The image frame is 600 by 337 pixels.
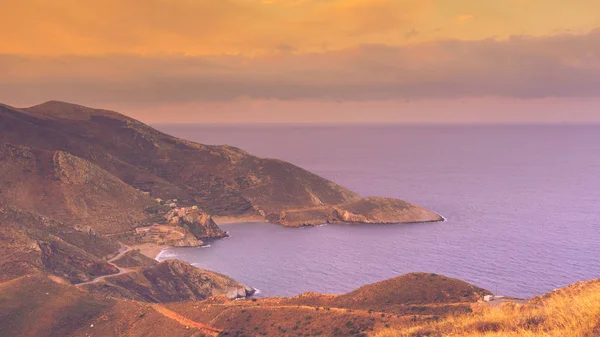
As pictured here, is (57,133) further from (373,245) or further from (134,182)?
(373,245)

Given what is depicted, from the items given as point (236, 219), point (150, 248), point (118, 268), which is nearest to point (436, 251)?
point (150, 248)

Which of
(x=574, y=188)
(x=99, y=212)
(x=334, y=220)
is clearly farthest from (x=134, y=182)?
(x=574, y=188)

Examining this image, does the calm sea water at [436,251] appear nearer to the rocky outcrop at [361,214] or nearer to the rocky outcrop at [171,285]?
the rocky outcrop at [361,214]

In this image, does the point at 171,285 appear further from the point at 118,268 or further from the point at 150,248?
the point at 150,248

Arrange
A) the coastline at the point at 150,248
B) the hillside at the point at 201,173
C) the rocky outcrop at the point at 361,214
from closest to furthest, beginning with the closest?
the coastline at the point at 150,248 → the rocky outcrop at the point at 361,214 → the hillside at the point at 201,173

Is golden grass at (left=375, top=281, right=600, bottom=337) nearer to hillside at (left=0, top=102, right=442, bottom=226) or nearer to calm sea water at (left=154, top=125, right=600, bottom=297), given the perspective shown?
calm sea water at (left=154, top=125, right=600, bottom=297)

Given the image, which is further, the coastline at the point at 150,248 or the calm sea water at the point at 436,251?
the coastline at the point at 150,248

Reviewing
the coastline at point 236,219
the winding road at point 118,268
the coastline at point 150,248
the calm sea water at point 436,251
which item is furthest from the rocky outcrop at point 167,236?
the coastline at point 236,219
